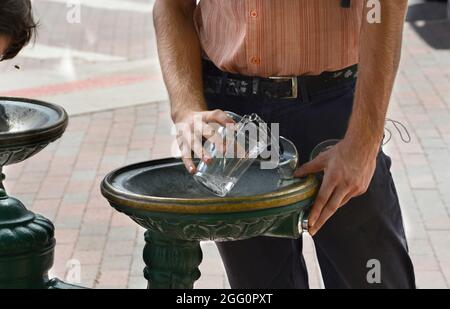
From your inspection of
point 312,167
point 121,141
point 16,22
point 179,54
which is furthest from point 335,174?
point 121,141

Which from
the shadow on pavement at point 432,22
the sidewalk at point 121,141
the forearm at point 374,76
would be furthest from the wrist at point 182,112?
the shadow on pavement at point 432,22

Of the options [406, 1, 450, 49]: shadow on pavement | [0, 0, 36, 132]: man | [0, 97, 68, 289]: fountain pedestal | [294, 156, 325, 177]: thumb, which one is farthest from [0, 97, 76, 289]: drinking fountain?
[406, 1, 450, 49]: shadow on pavement

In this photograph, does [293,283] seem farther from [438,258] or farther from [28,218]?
[438,258]

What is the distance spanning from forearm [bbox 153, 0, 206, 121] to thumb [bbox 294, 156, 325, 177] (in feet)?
1.15

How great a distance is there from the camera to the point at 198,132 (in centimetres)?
256

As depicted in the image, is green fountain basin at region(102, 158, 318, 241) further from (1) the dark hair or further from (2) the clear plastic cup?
(1) the dark hair

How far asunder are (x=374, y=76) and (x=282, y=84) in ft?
1.08

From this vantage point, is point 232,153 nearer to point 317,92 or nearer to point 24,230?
point 317,92

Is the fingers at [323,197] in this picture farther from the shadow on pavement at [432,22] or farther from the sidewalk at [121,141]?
the shadow on pavement at [432,22]

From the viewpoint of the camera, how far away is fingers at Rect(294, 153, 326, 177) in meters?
2.56

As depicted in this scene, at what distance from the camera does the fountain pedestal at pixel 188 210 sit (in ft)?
7.61

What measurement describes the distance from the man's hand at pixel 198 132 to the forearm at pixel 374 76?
32 centimetres

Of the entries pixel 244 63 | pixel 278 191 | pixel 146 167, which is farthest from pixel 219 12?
pixel 278 191

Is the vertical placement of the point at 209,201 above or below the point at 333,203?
above
